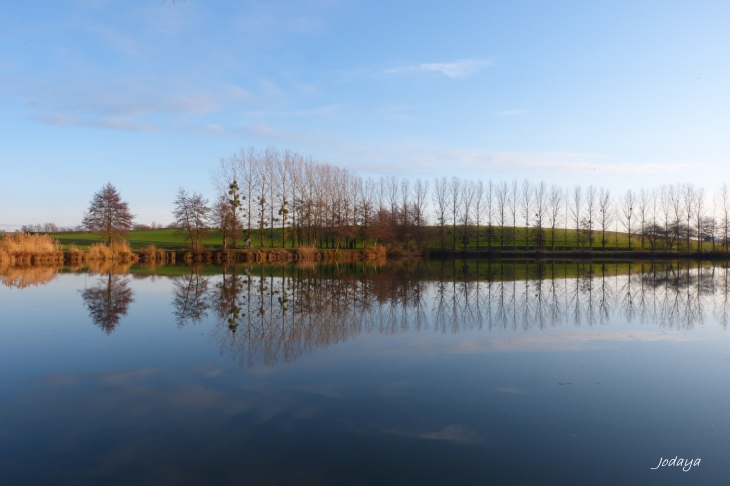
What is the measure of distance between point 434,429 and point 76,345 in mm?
7439

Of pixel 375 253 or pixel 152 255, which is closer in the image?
pixel 152 255

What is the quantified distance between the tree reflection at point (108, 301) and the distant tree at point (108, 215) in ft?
88.2

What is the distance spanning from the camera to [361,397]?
21.5ft

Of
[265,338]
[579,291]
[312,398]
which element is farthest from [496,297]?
[312,398]

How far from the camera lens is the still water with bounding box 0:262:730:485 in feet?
15.3

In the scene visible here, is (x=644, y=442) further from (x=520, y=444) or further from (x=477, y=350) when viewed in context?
(x=477, y=350)

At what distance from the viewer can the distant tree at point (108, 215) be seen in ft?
153

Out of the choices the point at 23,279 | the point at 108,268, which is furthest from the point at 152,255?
the point at 23,279

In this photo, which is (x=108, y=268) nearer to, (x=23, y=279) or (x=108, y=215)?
(x=23, y=279)

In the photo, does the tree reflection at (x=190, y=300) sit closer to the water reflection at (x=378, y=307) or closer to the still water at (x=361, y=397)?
the water reflection at (x=378, y=307)

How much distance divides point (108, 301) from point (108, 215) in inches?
1372

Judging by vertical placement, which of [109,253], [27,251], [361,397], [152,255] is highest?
[27,251]

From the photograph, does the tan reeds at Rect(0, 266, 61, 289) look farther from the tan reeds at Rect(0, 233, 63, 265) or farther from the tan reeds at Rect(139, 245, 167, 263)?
the tan reeds at Rect(139, 245, 167, 263)

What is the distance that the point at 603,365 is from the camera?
26.9ft
